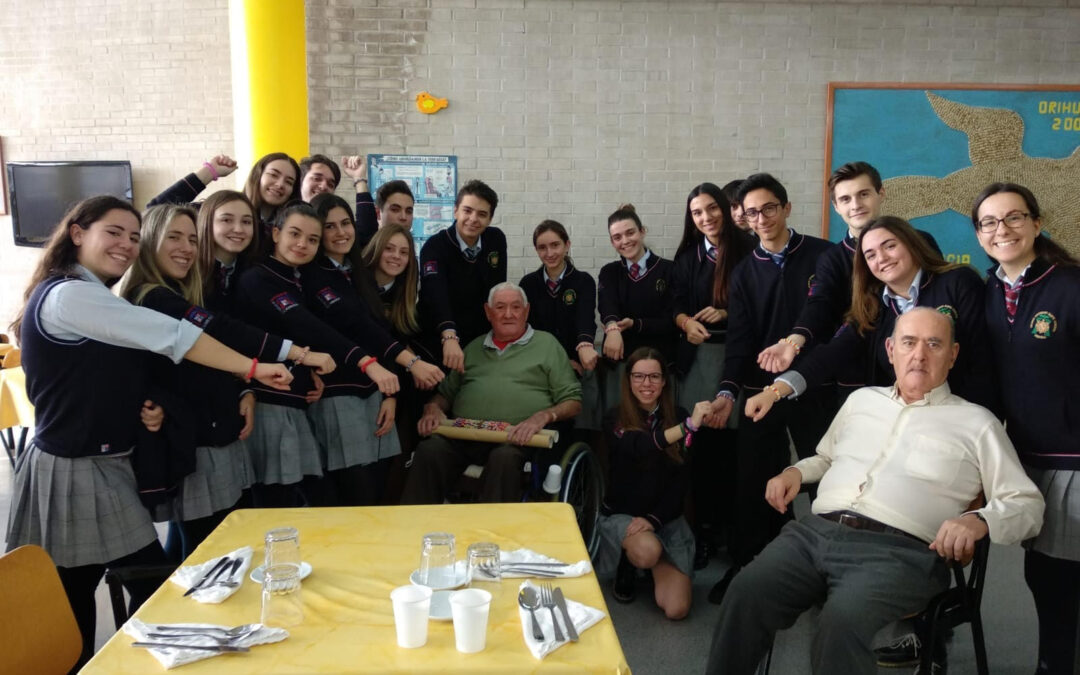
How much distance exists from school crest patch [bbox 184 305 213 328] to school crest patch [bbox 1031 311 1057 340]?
8.49ft

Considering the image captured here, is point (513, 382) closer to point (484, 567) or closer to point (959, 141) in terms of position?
point (484, 567)

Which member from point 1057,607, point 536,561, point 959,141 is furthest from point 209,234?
point 959,141

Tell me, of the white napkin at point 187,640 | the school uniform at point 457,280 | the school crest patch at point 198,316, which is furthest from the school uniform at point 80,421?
the school uniform at point 457,280

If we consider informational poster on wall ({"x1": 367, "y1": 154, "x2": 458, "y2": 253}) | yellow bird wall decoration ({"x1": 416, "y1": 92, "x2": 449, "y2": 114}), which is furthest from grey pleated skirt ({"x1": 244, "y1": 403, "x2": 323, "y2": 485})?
yellow bird wall decoration ({"x1": 416, "y1": 92, "x2": 449, "y2": 114})

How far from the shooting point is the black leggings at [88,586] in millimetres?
2184

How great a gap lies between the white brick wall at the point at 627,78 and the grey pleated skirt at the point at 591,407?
2.03 meters

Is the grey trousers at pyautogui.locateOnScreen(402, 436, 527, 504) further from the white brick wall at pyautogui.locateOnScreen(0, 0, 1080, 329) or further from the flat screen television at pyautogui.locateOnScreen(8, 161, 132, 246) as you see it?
the flat screen television at pyautogui.locateOnScreen(8, 161, 132, 246)

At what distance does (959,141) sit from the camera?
5.52 metres

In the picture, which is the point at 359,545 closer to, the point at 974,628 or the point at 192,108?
the point at 974,628

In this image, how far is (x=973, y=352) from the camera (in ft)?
7.73

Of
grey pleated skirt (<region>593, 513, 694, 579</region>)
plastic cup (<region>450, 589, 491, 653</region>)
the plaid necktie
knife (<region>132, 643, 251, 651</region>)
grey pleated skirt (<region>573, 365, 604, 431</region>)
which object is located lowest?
grey pleated skirt (<region>593, 513, 694, 579</region>)

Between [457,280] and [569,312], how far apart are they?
23.5 inches

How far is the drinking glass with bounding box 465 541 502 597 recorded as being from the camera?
1622 millimetres

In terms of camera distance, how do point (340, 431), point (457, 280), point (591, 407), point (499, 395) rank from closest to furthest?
point (340, 431), point (499, 395), point (457, 280), point (591, 407)
